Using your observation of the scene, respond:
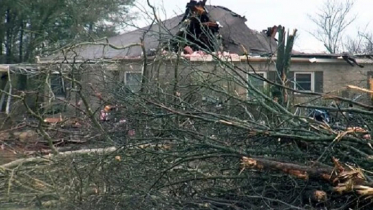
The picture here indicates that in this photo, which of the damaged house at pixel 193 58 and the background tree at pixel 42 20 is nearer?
the damaged house at pixel 193 58

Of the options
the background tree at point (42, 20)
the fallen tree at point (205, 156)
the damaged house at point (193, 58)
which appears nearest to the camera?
the fallen tree at point (205, 156)

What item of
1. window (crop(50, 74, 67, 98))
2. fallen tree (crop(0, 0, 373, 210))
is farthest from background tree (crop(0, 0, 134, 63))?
fallen tree (crop(0, 0, 373, 210))

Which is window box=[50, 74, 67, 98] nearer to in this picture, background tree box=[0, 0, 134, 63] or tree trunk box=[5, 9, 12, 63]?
background tree box=[0, 0, 134, 63]

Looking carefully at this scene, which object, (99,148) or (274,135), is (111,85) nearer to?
(99,148)

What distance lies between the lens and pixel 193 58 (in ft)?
31.9

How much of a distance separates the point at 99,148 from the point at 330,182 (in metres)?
3.17

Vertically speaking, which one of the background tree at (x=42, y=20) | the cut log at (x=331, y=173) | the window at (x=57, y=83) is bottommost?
the cut log at (x=331, y=173)

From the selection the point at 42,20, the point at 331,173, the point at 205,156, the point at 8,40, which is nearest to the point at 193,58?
the point at 205,156

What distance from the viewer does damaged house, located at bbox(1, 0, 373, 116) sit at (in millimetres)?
8070

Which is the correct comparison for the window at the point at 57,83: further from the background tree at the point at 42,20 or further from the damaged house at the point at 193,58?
the background tree at the point at 42,20

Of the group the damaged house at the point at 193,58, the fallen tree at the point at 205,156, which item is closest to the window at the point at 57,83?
the damaged house at the point at 193,58

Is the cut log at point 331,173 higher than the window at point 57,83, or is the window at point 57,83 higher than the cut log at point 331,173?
the window at point 57,83

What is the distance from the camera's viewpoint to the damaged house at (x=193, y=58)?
8070 mm

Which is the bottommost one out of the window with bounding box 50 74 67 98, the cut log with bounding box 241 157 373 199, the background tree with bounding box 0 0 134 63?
the cut log with bounding box 241 157 373 199
